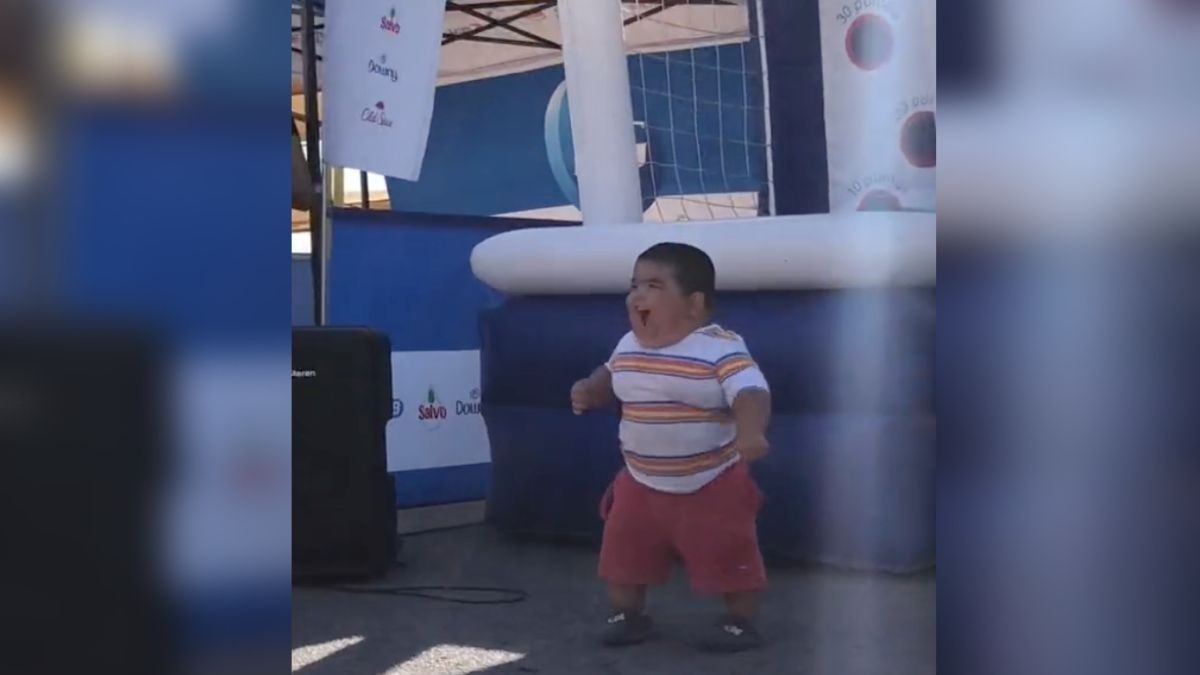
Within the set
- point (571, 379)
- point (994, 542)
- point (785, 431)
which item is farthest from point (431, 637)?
point (994, 542)

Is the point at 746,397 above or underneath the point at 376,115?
underneath

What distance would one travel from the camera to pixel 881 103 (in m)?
1.79

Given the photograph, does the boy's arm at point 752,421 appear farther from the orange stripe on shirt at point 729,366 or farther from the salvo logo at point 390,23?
the salvo logo at point 390,23

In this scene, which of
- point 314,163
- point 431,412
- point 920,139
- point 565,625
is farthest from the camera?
point 314,163

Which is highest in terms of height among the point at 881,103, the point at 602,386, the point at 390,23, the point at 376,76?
the point at 390,23

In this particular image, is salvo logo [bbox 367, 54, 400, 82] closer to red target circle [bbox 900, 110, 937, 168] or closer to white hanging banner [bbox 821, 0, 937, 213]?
white hanging banner [bbox 821, 0, 937, 213]

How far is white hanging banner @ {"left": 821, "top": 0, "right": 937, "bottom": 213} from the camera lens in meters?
1.76

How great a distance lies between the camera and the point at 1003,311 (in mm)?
1640

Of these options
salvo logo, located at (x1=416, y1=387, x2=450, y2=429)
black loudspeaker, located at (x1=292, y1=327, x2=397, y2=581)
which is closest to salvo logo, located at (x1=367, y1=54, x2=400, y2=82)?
black loudspeaker, located at (x1=292, y1=327, x2=397, y2=581)

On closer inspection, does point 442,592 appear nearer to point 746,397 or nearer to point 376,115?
point 746,397

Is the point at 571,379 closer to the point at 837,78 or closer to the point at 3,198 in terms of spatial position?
the point at 837,78

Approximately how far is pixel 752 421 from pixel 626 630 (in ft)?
1.27

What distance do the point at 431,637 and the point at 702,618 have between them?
72 cm

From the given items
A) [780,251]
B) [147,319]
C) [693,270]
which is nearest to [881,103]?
[780,251]
